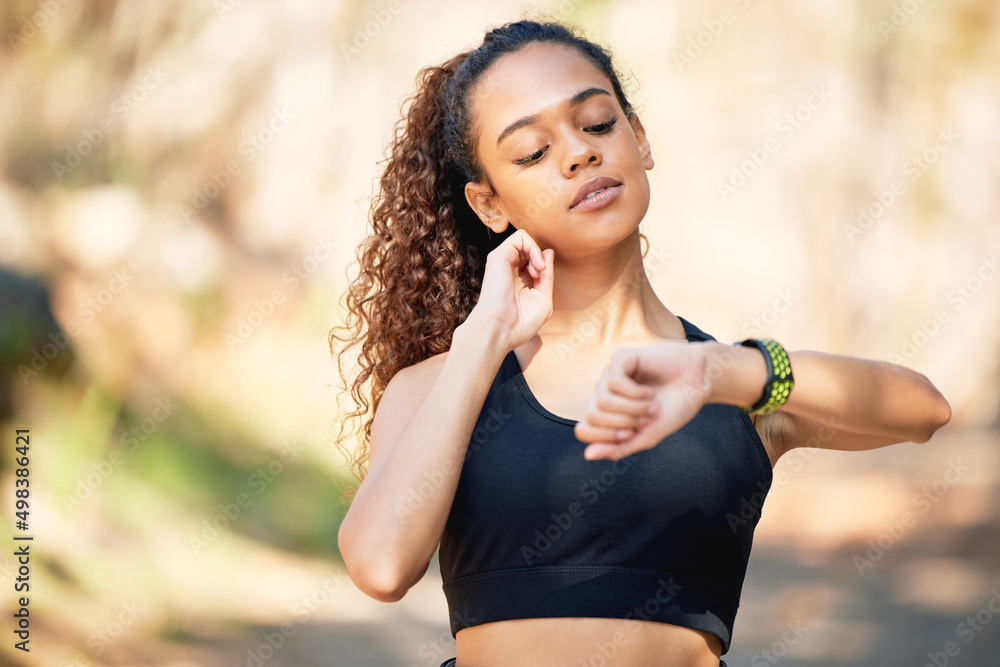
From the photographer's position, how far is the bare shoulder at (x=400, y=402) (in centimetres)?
178

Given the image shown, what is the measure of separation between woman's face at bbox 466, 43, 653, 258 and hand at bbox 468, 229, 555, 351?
56mm

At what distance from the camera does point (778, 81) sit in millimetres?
7145

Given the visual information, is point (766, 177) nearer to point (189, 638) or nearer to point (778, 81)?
point (778, 81)

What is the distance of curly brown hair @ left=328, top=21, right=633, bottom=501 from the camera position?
2.06 metres

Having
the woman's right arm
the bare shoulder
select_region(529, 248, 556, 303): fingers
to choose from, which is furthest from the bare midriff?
select_region(529, 248, 556, 303): fingers

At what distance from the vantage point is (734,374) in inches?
54.9

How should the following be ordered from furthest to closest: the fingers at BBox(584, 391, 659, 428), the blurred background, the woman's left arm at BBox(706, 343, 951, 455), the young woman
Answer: the blurred background
the young woman
the woman's left arm at BBox(706, 343, 951, 455)
the fingers at BBox(584, 391, 659, 428)

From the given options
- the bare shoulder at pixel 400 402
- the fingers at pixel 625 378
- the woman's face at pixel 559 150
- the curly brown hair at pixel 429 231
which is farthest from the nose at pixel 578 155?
the fingers at pixel 625 378

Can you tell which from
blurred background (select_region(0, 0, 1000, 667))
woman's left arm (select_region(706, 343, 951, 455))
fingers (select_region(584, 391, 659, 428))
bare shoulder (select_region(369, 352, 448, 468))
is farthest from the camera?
blurred background (select_region(0, 0, 1000, 667))

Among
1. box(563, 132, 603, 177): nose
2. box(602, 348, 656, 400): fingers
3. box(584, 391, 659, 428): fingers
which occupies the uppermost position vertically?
box(563, 132, 603, 177): nose

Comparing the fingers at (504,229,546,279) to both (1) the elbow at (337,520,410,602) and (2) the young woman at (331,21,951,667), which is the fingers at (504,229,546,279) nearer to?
(2) the young woman at (331,21,951,667)

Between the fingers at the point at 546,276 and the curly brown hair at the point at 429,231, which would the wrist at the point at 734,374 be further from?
the curly brown hair at the point at 429,231

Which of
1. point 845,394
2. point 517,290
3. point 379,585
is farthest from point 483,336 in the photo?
point 845,394

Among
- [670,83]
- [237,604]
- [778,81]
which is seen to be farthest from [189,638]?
[778,81]
